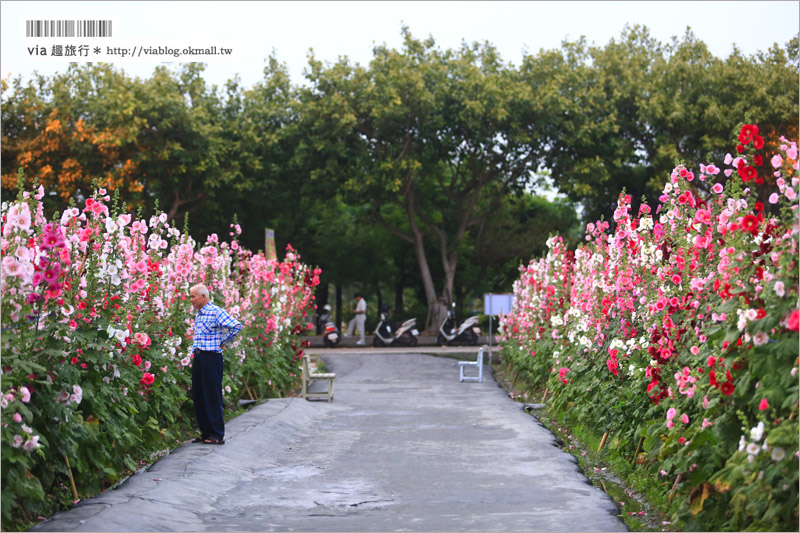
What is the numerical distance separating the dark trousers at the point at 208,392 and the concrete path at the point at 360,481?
0.26 m

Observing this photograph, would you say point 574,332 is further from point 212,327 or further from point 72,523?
point 72,523

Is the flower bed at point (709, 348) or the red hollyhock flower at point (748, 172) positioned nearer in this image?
the flower bed at point (709, 348)

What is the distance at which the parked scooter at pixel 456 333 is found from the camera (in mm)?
30500

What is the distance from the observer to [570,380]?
1221 cm

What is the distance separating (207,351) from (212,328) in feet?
0.80

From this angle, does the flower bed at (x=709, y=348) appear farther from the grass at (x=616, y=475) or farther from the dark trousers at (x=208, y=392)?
the dark trousers at (x=208, y=392)

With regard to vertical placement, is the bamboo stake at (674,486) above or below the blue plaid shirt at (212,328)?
below

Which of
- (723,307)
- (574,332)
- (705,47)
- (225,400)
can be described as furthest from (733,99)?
(723,307)

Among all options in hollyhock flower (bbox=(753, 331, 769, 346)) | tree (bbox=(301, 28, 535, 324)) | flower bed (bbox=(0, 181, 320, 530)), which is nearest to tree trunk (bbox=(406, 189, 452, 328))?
tree (bbox=(301, 28, 535, 324))

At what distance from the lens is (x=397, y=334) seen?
101ft

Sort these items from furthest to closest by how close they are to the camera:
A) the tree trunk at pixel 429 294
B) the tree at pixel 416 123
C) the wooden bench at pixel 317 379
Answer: the tree trunk at pixel 429 294
the tree at pixel 416 123
the wooden bench at pixel 317 379

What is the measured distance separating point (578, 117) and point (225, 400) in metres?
23.2

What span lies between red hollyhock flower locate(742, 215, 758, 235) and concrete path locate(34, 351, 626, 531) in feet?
6.81

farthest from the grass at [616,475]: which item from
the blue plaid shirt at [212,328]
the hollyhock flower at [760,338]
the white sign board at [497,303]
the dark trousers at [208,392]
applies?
the white sign board at [497,303]
